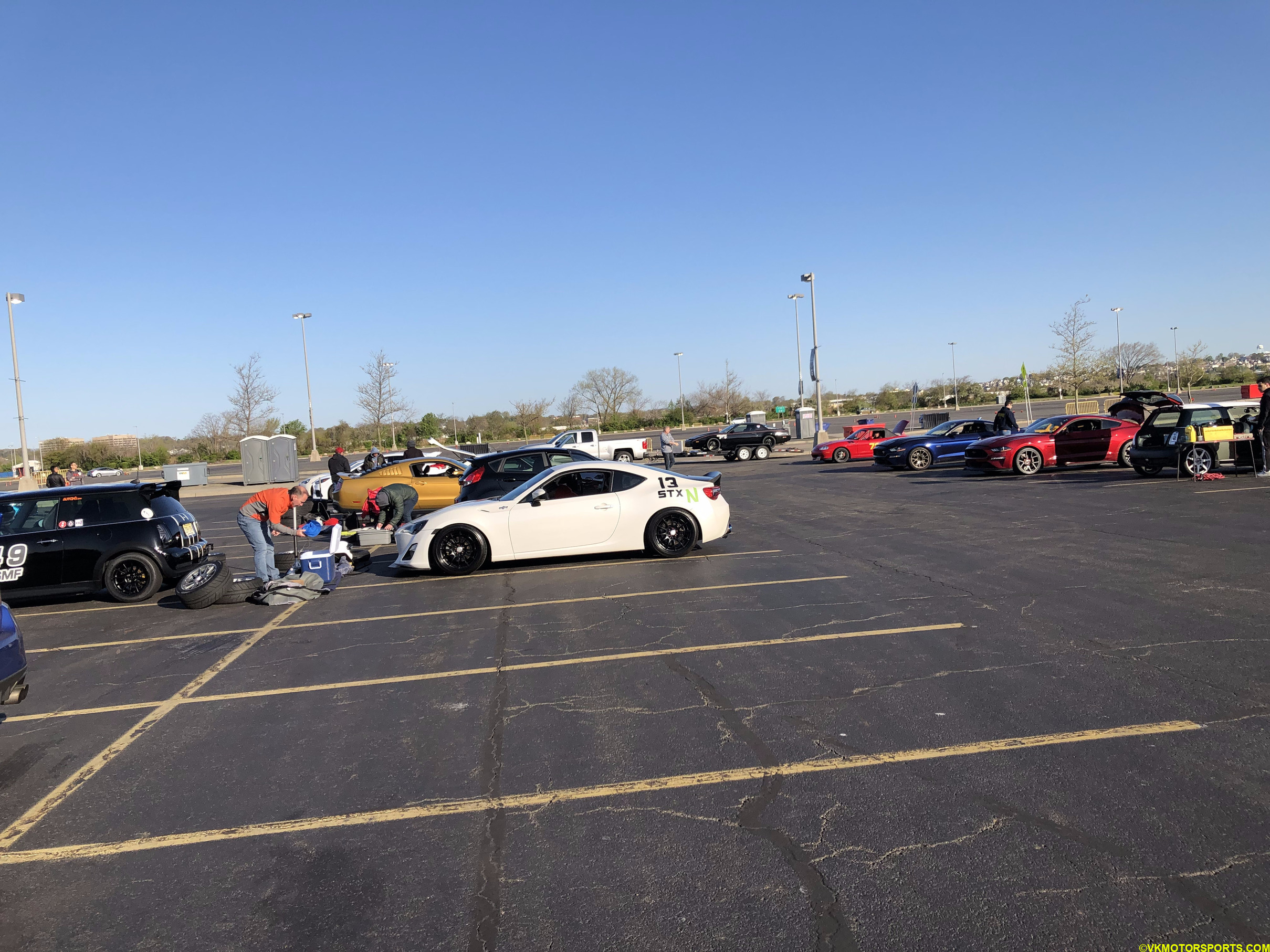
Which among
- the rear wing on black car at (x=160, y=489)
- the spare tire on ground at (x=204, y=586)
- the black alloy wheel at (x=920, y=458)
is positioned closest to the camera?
the spare tire on ground at (x=204, y=586)

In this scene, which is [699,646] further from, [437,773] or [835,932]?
[835,932]

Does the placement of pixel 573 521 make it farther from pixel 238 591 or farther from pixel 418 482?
pixel 418 482

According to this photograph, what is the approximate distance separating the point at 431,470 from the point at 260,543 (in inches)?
323

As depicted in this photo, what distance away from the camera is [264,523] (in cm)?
1071

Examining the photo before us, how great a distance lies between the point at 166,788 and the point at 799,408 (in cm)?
4471

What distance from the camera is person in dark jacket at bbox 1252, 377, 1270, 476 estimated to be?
1646 centimetres

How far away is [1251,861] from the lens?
3.41 meters

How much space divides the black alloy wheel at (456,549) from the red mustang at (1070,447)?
610 inches

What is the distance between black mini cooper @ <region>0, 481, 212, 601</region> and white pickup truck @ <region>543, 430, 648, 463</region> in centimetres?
2395

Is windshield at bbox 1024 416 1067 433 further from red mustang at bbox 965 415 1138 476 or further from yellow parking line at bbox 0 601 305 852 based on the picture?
yellow parking line at bbox 0 601 305 852

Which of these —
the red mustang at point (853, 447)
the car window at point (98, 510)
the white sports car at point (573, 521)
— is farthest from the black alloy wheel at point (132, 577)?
the red mustang at point (853, 447)

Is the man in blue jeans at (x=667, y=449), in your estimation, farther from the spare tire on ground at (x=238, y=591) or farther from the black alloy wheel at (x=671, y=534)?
the spare tire on ground at (x=238, y=591)

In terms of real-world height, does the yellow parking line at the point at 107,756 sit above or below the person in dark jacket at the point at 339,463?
below

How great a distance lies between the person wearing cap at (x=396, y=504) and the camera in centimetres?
1521
